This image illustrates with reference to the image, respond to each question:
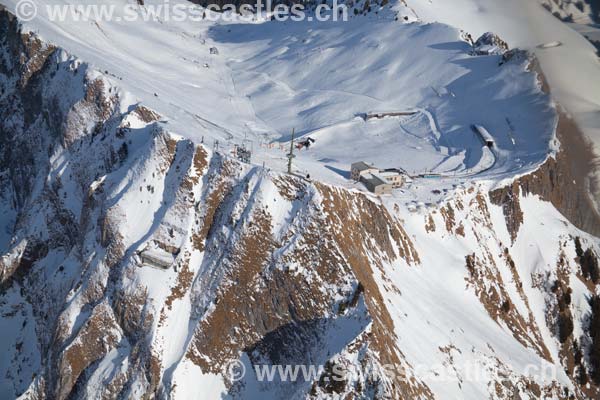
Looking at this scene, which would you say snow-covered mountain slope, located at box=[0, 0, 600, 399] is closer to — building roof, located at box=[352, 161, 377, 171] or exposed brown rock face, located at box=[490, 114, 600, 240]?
exposed brown rock face, located at box=[490, 114, 600, 240]

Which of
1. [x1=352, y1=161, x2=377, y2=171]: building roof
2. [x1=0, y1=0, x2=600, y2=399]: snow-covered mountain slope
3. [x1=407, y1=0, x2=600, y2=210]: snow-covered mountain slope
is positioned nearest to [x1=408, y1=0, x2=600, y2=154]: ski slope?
[x1=407, y1=0, x2=600, y2=210]: snow-covered mountain slope

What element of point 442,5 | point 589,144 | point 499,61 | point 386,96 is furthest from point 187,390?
point 442,5

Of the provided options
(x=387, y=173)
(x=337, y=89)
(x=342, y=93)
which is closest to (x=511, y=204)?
(x=387, y=173)

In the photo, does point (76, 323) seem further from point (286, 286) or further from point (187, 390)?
point (286, 286)

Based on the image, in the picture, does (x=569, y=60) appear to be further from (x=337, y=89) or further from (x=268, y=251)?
(x=337, y=89)

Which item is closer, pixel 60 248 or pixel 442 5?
pixel 60 248

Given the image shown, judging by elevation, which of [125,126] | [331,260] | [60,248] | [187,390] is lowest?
[187,390]
